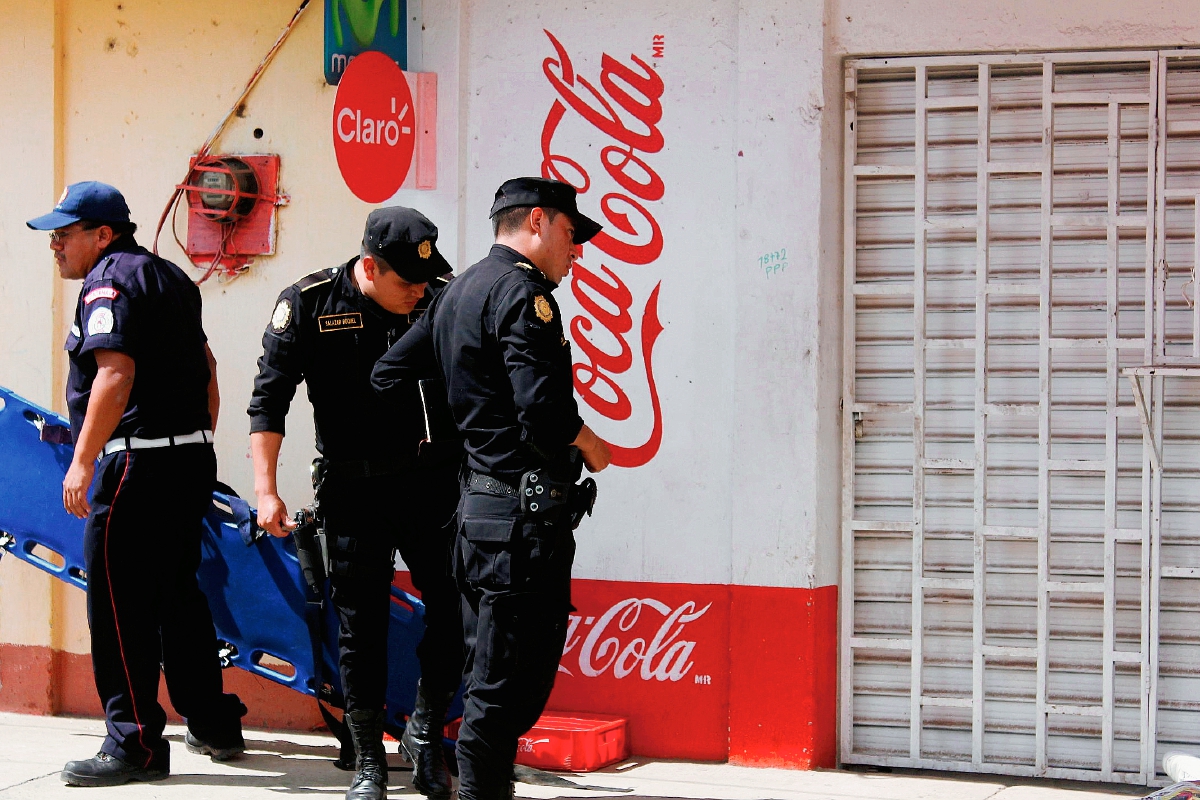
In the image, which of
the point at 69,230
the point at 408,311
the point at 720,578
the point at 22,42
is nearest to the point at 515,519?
the point at 408,311

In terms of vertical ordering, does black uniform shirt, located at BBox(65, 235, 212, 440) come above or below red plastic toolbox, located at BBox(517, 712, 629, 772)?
above

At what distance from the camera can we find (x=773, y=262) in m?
5.45

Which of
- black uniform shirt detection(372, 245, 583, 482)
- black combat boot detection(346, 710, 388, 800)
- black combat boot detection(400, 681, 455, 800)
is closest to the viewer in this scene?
black uniform shirt detection(372, 245, 583, 482)

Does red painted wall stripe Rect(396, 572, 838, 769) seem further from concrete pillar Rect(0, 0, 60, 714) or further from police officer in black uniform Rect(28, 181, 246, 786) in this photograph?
concrete pillar Rect(0, 0, 60, 714)

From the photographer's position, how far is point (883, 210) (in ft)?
18.3

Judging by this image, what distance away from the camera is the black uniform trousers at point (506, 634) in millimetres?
4039

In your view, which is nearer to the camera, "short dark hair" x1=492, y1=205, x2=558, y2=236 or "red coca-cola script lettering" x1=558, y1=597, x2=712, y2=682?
"short dark hair" x1=492, y1=205, x2=558, y2=236

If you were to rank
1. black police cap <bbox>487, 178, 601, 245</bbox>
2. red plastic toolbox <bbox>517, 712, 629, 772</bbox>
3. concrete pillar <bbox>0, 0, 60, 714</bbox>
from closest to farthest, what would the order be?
1. black police cap <bbox>487, 178, 601, 245</bbox>
2. red plastic toolbox <bbox>517, 712, 629, 772</bbox>
3. concrete pillar <bbox>0, 0, 60, 714</bbox>

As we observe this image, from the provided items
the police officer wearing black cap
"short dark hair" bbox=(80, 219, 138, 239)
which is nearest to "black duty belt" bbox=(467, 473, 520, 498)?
the police officer wearing black cap

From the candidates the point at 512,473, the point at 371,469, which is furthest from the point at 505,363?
the point at 371,469

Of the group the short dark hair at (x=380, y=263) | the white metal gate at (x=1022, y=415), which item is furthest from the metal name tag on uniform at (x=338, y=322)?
the white metal gate at (x=1022, y=415)

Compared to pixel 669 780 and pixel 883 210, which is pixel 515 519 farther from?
pixel 883 210

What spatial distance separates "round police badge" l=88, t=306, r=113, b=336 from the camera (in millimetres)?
4953

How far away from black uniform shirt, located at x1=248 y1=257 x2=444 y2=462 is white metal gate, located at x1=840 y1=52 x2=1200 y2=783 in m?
1.84
